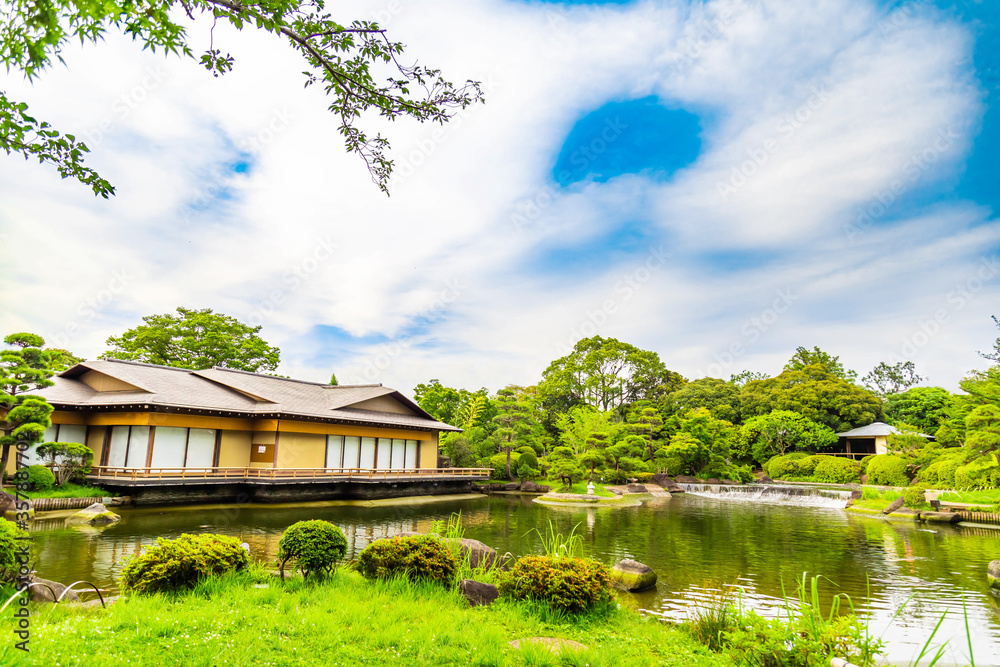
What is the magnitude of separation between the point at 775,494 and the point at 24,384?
1141 inches

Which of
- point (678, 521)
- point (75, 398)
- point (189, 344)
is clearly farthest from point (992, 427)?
point (189, 344)

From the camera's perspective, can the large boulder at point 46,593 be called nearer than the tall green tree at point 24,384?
Yes

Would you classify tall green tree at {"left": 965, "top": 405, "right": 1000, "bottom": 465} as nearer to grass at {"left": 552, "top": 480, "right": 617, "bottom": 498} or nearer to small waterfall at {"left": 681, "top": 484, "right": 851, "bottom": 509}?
small waterfall at {"left": 681, "top": 484, "right": 851, "bottom": 509}

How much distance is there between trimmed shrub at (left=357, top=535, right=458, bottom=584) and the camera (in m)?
6.38

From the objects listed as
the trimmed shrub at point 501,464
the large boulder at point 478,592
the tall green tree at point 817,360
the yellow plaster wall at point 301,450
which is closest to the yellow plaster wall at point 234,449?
the yellow plaster wall at point 301,450

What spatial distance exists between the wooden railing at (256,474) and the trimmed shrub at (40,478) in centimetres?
136

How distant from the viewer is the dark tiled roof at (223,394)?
18.9m

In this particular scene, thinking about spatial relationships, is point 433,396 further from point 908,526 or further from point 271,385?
point 908,526

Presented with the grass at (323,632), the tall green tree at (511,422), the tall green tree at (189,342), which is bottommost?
the grass at (323,632)

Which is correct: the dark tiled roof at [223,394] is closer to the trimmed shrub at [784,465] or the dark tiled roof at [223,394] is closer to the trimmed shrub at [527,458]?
the trimmed shrub at [527,458]

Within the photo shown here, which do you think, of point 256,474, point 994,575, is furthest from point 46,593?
point 256,474

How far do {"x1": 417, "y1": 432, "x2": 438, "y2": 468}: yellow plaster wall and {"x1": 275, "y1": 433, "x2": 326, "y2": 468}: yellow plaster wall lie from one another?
5.77 metres

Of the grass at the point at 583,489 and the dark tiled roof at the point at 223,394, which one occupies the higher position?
the dark tiled roof at the point at 223,394

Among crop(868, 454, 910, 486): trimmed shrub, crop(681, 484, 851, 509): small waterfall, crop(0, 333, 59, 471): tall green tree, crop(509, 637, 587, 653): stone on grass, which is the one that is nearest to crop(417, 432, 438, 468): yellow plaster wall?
crop(681, 484, 851, 509): small waterfall
